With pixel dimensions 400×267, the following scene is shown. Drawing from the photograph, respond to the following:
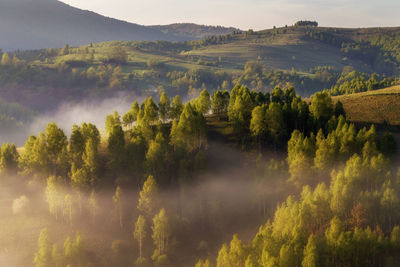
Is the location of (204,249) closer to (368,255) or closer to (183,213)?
(183,213)

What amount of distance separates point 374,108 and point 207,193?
75672 mm

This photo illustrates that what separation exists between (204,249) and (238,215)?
1228 centimetres

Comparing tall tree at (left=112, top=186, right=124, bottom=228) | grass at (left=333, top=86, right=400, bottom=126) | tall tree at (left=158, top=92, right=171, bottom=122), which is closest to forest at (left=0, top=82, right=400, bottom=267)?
tall tree at (left=112, top=186, right=124, bottom=228)

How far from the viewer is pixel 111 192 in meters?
95.2

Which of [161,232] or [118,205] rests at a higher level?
[118,205]

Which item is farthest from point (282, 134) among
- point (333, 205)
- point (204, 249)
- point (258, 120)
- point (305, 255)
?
point (305, 255)

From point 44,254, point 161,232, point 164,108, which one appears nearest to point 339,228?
point 161,232

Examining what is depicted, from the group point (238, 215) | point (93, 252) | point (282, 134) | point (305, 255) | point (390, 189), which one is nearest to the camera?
point (305, 255)

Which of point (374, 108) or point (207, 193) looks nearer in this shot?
point (207, 193)

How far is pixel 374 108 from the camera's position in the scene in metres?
132

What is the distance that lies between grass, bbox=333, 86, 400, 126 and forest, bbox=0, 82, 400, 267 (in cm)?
1849

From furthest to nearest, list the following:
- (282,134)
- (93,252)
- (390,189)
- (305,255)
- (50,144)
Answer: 1. (282,134)
2. (50,144)
3. (93,252)
4. (390,189)
5. (305,255)

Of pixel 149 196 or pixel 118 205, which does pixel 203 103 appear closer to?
pixel 149 196

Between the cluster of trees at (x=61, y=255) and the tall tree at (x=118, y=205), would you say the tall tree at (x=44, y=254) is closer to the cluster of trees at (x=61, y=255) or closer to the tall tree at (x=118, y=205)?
the cluster of trees at (x=61, y=255)
